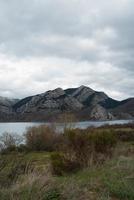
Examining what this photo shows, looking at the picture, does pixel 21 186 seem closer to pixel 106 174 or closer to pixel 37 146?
pixel 106 174

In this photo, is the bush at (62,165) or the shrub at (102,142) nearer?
the bush at (62,165)

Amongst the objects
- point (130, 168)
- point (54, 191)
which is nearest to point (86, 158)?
point (130, 168)

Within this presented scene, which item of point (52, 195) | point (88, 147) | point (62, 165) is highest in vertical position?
point (88, 147)

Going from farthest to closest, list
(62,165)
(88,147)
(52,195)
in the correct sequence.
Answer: (88,147) < (62,165) < (52,195)

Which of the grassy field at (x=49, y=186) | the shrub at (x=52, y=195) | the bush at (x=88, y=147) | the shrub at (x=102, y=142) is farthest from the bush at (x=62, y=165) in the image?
the shrub at (x=52, y=195)

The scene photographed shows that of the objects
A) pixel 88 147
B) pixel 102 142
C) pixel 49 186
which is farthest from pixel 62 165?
pixel 49 186

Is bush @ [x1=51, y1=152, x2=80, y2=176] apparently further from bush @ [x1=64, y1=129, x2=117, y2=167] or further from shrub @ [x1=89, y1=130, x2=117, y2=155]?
shrub @ [x1=89, y1=130, x2=117, y2=155]

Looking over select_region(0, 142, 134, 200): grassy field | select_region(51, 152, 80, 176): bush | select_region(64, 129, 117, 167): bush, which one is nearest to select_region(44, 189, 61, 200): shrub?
select_region(0, 142, 134, 200): grassy field

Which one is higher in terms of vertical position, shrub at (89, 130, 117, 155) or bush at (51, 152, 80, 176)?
shrub at (89, 130, 117, 155)

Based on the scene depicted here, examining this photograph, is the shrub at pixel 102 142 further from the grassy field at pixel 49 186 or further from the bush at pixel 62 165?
the grassy field at pixel 49 186

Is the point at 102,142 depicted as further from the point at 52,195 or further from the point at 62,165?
the point at 52,195

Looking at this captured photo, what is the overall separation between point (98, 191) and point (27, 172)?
5.96 feet

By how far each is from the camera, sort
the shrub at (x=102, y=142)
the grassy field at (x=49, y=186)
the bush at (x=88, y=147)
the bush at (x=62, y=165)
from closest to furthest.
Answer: the grassy field at (x=49, y=186), the bush at (x=62, y=165), the bush at (x=88, y=147), the shrub at (x=102, y=142)

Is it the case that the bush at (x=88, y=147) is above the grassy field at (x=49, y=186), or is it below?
above
